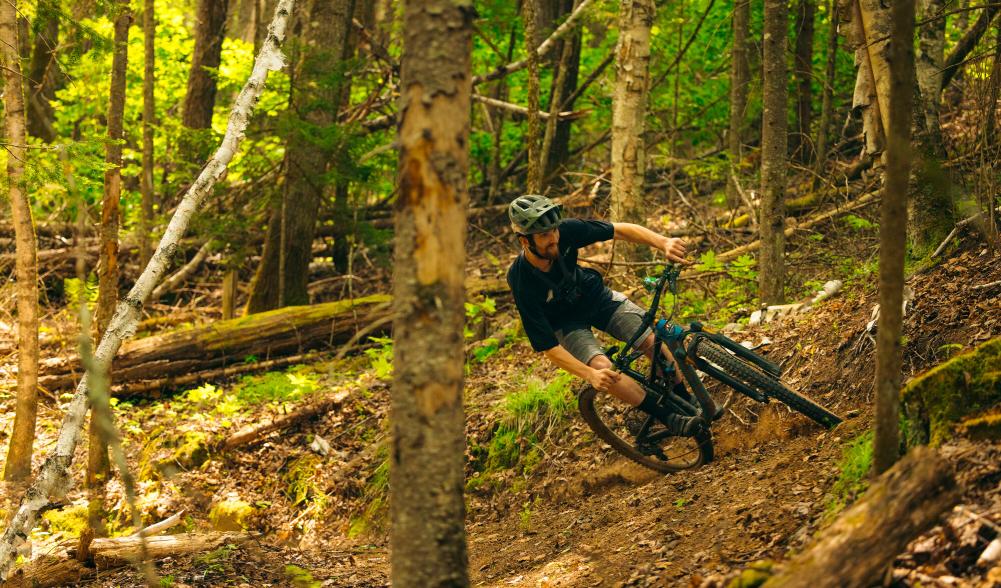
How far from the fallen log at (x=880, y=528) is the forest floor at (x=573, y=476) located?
28cm

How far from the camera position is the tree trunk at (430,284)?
346 cm

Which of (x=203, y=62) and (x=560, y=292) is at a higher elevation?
(x=203, y=62)

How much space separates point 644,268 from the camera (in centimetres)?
1030

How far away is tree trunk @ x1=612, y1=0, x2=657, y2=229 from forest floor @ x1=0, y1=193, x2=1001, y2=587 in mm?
2116

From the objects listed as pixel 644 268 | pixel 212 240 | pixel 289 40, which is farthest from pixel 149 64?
pixel 644 268

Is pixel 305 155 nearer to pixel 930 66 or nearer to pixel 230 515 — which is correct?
pixel 230 515

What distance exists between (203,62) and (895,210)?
47.2 ft

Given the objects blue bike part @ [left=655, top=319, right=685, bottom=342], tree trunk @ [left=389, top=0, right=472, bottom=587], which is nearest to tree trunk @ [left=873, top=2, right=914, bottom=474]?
tree trunk @ [left=389, top=0, right=472, bottom=587]

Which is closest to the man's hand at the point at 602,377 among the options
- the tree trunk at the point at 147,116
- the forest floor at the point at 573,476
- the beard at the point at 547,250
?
the beard at the point at 547,250

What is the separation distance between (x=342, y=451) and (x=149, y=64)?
6.19 m

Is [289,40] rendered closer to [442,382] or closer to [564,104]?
[564,104]

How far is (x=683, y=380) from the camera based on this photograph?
6.71 metres

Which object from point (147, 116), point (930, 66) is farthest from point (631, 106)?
point (147, 116)

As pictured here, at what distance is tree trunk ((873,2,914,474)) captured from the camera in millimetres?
3654
